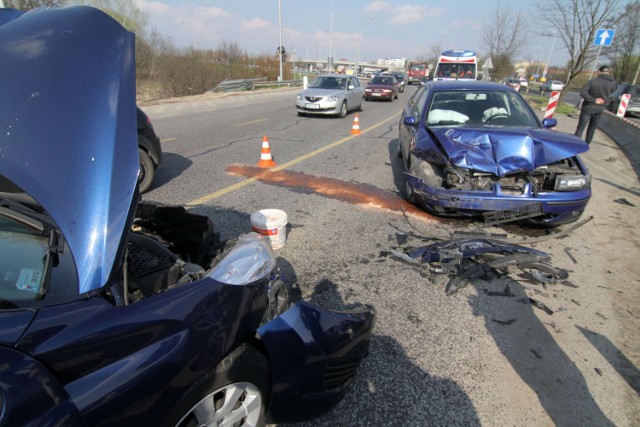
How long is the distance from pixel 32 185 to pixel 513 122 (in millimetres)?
5449

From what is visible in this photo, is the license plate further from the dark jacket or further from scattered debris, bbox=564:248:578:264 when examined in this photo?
the dark jacket

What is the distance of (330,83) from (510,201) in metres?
12.2

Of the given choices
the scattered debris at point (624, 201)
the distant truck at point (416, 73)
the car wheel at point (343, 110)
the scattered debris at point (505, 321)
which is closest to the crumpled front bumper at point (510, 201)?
the scattered debris at point (505, 321)

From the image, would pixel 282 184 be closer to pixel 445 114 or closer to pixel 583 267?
pixel 445 114

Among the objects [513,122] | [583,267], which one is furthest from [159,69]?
[583,267]

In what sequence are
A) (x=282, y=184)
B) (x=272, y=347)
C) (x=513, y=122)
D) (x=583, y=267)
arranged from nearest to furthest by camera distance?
(x=272, y=347) → (x=583, y=267) → (x=513, y=122) → (x=282, y=184)

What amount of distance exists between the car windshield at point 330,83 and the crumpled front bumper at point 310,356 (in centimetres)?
1400

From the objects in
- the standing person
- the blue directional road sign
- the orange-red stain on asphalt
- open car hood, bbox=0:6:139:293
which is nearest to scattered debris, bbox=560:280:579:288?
the orange-red stain on asphalt

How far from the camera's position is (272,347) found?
5.46 ft

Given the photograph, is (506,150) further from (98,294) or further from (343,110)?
(343,110)

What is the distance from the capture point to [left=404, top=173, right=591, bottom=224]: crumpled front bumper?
13.2 feet

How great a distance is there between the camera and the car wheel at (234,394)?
145cm

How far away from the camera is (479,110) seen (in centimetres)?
539

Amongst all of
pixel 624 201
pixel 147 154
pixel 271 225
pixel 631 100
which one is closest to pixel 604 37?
pixel 631 100
